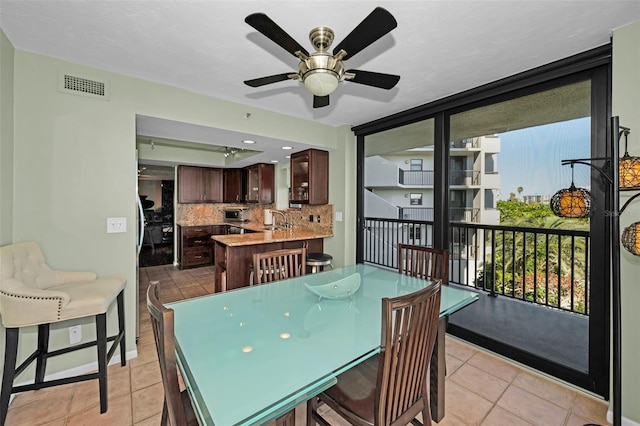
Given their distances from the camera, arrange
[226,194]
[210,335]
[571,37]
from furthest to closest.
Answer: [226,194] < [571,37] < [210,335]

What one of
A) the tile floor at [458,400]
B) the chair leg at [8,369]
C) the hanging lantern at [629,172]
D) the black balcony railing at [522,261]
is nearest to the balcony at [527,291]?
the black balcony railing at [522,261]

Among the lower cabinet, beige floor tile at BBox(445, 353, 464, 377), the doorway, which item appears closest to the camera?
beige floor tile at BBox(445, 353, 464, 377)

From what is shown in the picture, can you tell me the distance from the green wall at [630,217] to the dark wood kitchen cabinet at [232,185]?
5.78m

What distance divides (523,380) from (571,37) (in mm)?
2464

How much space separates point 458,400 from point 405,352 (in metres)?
1.23

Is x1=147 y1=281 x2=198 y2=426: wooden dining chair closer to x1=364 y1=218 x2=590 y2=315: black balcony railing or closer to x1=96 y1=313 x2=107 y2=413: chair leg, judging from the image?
x1=96 y1=313 x2=107 y2=413: chair leg

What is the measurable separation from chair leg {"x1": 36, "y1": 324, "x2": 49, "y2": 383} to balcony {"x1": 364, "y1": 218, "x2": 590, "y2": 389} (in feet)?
11.3

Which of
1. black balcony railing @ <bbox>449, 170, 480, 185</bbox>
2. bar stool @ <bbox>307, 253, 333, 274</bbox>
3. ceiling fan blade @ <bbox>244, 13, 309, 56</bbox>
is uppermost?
ceiling fan blade @ <bbox>244, 13, 309, 56</bbox>

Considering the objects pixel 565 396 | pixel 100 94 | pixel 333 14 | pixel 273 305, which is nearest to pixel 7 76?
pixel 100 94

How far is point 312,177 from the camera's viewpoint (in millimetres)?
4004

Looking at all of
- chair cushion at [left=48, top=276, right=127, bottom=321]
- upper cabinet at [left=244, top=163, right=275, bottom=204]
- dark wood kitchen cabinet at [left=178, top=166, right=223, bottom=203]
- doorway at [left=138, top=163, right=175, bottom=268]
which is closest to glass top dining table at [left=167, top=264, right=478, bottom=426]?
chair cushion at [left=48, top=276, right=127, bottom=321]

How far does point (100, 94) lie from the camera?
2266 millimetres

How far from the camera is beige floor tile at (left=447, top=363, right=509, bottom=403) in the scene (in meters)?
2.00

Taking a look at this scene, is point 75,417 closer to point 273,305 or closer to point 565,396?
point 273,305
